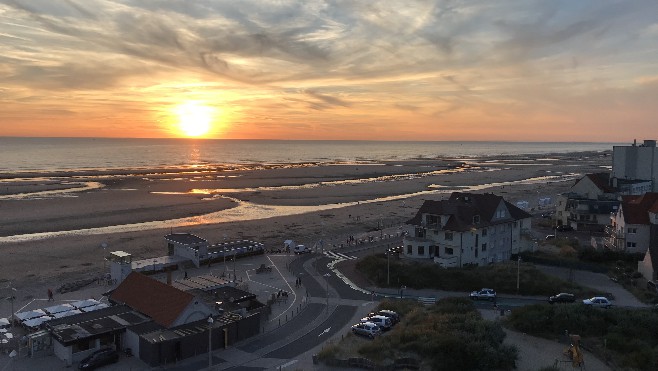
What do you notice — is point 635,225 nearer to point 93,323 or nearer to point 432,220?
point 432,220

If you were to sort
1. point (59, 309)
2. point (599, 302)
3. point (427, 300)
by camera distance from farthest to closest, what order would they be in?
point (427, 300) → point (599, 302) → point (59, 309)

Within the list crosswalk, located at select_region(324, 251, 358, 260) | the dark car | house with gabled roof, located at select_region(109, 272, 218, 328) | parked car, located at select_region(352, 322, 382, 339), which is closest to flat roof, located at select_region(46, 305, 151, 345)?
house with gabled roof, located at select_region(109, 272, 218, 328)

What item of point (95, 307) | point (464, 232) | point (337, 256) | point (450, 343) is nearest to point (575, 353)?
point (450, 343)

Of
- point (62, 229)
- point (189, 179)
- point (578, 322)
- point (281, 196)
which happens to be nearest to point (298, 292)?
point (578, 322)

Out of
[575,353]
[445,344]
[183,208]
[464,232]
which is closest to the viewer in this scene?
[575,353]

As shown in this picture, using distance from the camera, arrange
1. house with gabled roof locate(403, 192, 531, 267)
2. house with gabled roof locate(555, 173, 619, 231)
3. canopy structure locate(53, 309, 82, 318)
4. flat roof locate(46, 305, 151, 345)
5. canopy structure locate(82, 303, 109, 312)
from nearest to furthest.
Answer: flat roof locate(46, 305, 151, 345) < canopy structure locate(53, 309, 82, 318) < canopy structure locate(82, 303, 109, 312) < house with gabled roof locate(403, 192, 531, 267) < house with gabled roof locate(555, 173, 619, 231)

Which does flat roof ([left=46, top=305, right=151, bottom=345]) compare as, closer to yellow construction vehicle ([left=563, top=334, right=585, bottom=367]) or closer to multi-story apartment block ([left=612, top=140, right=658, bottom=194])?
yellow construction vehicle ([left=563, top=334, right=585, bottom=367])
